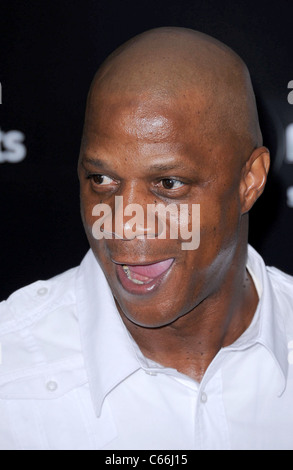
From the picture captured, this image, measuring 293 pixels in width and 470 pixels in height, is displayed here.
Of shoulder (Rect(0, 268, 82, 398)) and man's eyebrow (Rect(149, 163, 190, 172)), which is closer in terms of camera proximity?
man's eyebrow (Rect(149, 163, 190, 172))

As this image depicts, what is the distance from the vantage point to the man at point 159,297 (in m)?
1.25

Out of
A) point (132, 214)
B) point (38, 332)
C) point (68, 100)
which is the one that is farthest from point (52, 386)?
point (68, 100)

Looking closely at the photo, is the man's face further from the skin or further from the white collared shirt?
the white collared shirt

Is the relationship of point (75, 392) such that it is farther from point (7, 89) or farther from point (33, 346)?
point (7, 89)

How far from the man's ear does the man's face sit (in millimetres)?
29

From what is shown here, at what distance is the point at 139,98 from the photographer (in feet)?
4.07

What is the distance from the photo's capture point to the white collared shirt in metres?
1.36

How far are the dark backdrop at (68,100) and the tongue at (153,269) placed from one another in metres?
1.07

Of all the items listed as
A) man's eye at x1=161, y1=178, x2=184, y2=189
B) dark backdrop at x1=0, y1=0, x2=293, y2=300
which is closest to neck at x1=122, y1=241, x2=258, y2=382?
man's eye at x1=161, y1=178, x2=184, y2=189

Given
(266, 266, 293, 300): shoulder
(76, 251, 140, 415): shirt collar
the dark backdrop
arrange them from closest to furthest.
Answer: (76, 251, 140, 415): shirt collar, (266, 266, 293, 300): shoulder, the dark backdrop

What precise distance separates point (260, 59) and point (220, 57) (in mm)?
974

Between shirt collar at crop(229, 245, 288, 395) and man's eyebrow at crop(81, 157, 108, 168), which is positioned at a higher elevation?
man's eyebrow at crop(81, 157, 108, 168)

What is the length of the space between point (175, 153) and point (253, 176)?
0.22 metres

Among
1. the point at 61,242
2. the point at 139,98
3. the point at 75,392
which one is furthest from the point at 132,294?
the point at 61,242
